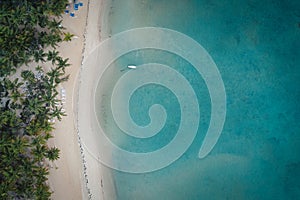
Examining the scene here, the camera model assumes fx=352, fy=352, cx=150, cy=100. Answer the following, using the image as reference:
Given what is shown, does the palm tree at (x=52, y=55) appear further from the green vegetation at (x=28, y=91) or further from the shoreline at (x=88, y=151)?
the shoreline at (x=88, y=151)

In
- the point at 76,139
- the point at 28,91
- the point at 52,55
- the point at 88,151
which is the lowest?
the point at 88,151

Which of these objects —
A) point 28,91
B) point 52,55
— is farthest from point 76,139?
point 52,55

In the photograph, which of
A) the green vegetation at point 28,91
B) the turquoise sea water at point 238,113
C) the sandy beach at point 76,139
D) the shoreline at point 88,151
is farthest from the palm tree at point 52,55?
the turquoise sea water at point 238,113

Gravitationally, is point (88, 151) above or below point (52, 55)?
below

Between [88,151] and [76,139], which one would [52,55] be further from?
[88,151]

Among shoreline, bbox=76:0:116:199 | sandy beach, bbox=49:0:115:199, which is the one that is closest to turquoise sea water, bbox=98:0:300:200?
shoreline, bbox=76:0:116:199

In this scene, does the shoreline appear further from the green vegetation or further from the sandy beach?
the green vegetation
